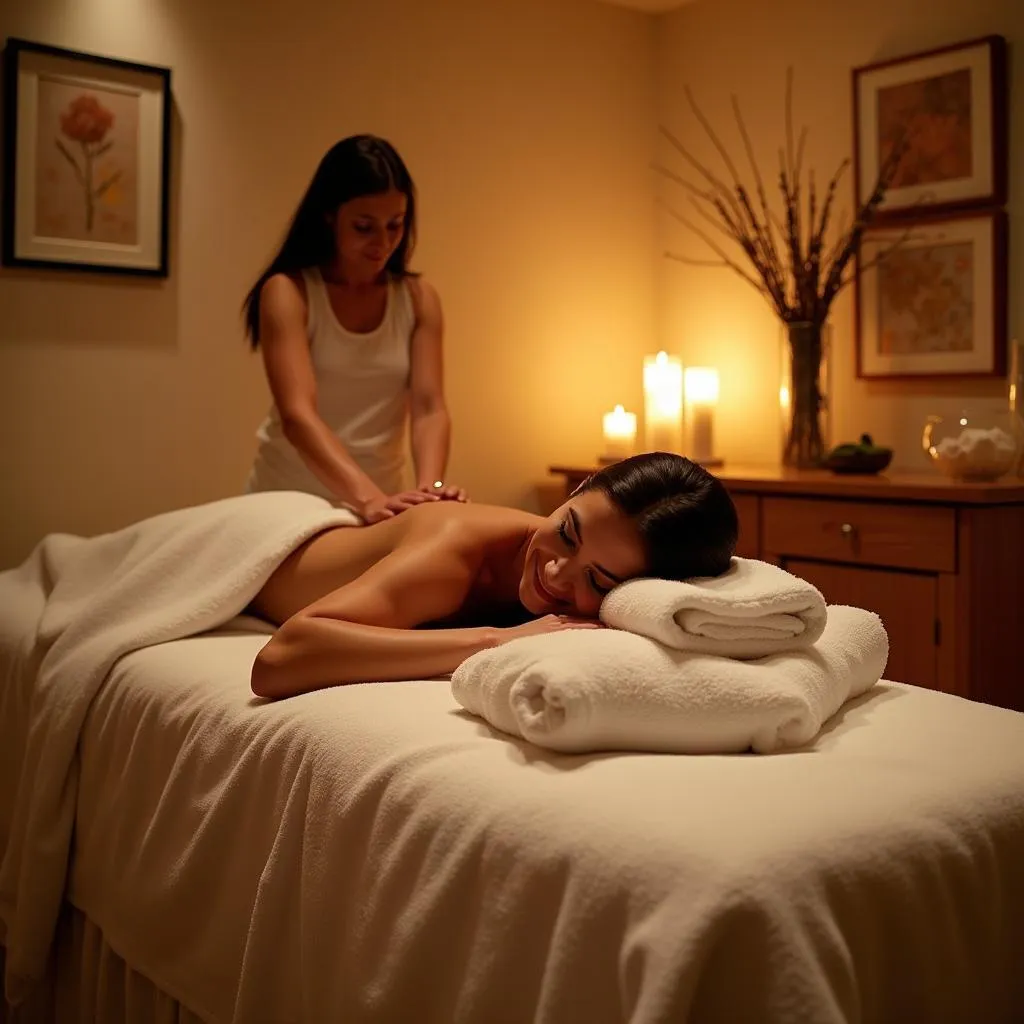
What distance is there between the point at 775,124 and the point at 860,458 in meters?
1.23

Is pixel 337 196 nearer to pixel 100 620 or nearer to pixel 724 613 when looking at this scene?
pixel 100 620

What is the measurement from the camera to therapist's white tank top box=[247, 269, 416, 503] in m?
2.59

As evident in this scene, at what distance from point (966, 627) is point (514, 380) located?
64.7 inches

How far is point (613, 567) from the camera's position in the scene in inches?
54.9

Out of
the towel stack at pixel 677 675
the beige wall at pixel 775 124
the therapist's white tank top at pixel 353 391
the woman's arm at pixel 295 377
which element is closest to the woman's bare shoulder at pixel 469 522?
the towel stack at pixel 677 675

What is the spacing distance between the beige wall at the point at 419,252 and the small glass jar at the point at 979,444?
1.40 metres

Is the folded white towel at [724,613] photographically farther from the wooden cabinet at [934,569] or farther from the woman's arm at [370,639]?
the wooden cabinet at [934,569]

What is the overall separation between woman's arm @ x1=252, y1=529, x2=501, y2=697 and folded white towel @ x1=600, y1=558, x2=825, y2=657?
247 millimetres

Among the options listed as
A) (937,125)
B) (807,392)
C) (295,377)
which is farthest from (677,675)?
(937,125)

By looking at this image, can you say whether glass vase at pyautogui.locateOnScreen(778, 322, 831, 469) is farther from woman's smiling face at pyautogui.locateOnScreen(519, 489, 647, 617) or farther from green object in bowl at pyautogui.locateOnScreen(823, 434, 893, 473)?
woman's smiling face at pyautogui.locateOnScreen(519, 489, 647, 617)

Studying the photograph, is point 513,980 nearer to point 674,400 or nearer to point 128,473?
point 128,473

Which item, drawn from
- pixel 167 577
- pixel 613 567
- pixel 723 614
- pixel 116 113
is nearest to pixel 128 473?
pixel 116 113

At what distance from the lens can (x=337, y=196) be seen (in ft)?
7.91

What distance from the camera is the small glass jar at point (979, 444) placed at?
8.91 ft
